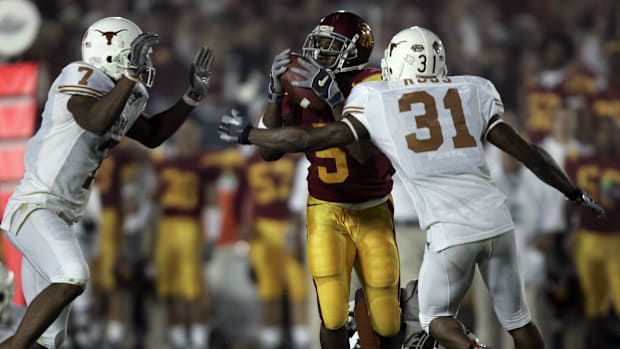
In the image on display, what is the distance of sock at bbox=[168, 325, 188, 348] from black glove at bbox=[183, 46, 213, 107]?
4301 millimetres

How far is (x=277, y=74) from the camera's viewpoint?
19.3 ft

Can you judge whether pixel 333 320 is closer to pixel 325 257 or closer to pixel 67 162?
pixel 325 257

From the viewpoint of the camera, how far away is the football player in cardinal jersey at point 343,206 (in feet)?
19.9

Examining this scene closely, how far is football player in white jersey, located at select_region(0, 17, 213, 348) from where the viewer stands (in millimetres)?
5852

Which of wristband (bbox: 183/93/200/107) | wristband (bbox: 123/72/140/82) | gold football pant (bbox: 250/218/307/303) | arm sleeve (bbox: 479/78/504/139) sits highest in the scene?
wristband (bbox: 123/72/140/82)

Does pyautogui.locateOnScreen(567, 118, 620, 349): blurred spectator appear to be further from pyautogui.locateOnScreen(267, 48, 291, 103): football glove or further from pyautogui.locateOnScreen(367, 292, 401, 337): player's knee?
pyautogui.locateOnScreen(267, 48, 291, 103): football glove

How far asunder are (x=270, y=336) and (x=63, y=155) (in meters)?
4.62

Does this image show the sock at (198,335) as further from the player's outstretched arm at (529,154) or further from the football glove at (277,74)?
the player's outstretched arm at (529,154)

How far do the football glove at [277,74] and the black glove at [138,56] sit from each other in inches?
24.1

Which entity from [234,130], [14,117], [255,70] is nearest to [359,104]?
[234,130]

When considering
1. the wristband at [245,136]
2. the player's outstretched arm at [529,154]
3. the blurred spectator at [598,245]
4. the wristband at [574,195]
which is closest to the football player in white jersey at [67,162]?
the wristband at [245,136]

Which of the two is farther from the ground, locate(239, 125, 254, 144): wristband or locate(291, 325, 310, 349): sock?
locate(239, 125, 254, 144): wristband

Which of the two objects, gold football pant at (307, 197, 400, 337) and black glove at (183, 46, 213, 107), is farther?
black glove at (183, 46, 213, 107)

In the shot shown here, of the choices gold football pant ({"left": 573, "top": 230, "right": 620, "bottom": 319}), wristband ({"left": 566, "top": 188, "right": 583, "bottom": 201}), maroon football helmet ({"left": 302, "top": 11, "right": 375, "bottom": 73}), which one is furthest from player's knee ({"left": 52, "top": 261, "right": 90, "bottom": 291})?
gold football pant ({"left": 573, "top": 230, "right": 620, "bottom": 319})
